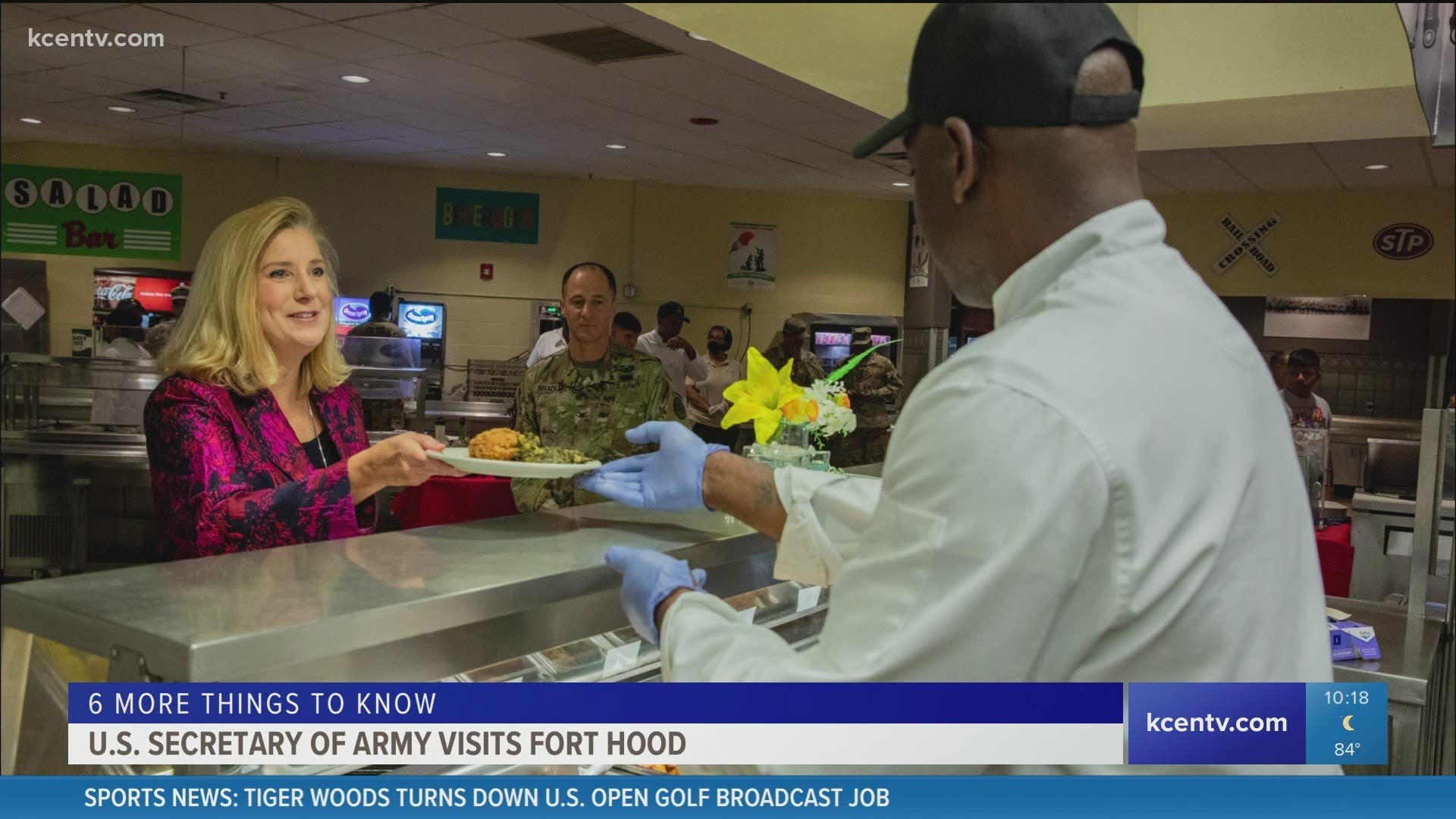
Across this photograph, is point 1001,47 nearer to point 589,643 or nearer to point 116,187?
point 589,643

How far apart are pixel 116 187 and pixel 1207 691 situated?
21.2 feet

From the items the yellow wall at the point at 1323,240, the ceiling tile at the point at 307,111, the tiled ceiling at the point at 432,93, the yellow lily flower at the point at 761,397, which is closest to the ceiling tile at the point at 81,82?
the tiled ceiling at the point at 432,93

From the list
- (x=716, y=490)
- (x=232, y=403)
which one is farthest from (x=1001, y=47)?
(x=232, y=403)

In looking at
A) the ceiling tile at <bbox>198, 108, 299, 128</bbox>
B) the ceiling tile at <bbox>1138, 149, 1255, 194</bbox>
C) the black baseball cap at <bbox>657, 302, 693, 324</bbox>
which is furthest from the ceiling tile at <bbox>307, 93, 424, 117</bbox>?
Result: the ceiling tile at <bbox>1138, 149, 1255, 194</bbox>

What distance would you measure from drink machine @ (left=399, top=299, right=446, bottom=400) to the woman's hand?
7.61 metres

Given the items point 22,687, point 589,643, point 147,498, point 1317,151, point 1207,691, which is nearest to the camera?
point 1207,691

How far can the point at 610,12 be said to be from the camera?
438cm

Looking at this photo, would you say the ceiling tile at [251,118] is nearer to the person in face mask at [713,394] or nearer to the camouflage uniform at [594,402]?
the person in face mask at [713,394]

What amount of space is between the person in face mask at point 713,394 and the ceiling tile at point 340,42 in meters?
2.12

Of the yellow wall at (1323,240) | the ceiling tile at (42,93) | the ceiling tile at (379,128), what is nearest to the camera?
the ceiling tile at (42,93)

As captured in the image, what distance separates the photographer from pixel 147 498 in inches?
186

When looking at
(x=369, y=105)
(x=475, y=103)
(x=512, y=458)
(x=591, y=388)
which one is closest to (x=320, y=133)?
(x=369, y=105)

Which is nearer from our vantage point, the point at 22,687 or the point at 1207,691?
the point at 1207,691

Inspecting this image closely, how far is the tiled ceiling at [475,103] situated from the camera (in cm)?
459
